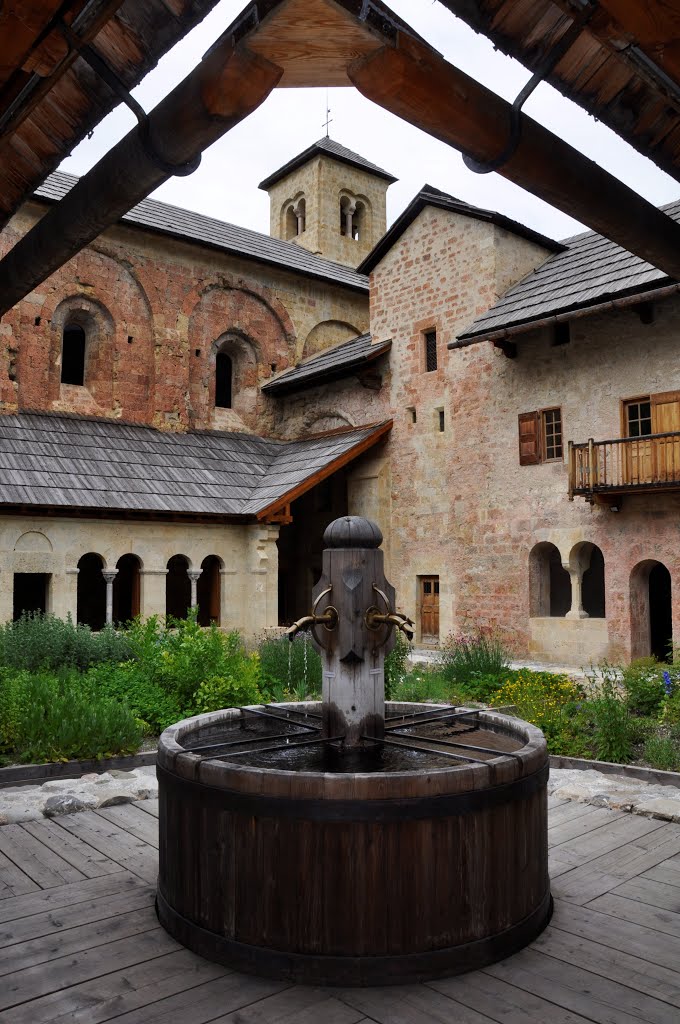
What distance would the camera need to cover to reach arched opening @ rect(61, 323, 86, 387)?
1925cm

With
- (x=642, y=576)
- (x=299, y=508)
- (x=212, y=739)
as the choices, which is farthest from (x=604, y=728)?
(x=299, y=508)

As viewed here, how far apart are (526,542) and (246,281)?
1116cm

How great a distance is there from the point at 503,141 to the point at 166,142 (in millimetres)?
1270

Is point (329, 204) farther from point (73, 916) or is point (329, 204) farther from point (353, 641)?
point (73, 916)

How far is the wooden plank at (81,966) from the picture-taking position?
3.20 metres

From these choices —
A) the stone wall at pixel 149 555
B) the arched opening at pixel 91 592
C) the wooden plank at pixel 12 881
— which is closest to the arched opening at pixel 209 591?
the stone wall at pixel 149 555

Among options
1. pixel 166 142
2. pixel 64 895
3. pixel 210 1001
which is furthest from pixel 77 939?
pixel 166 142

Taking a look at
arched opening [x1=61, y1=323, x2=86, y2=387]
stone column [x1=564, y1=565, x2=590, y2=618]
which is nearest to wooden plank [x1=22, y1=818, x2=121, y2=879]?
stone column [x1=564, y1=565, x2=590, y2=618]

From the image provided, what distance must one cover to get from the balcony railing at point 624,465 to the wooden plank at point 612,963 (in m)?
9.98

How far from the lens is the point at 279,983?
3273 mm

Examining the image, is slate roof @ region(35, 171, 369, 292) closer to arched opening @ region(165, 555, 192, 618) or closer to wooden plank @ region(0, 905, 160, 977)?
arched opening @ region(165, 555, 192, 618)

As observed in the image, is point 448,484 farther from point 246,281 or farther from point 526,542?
point 246,281

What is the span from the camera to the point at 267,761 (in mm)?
4270

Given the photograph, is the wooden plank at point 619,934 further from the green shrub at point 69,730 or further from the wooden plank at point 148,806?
the green shrub at point 69,730
